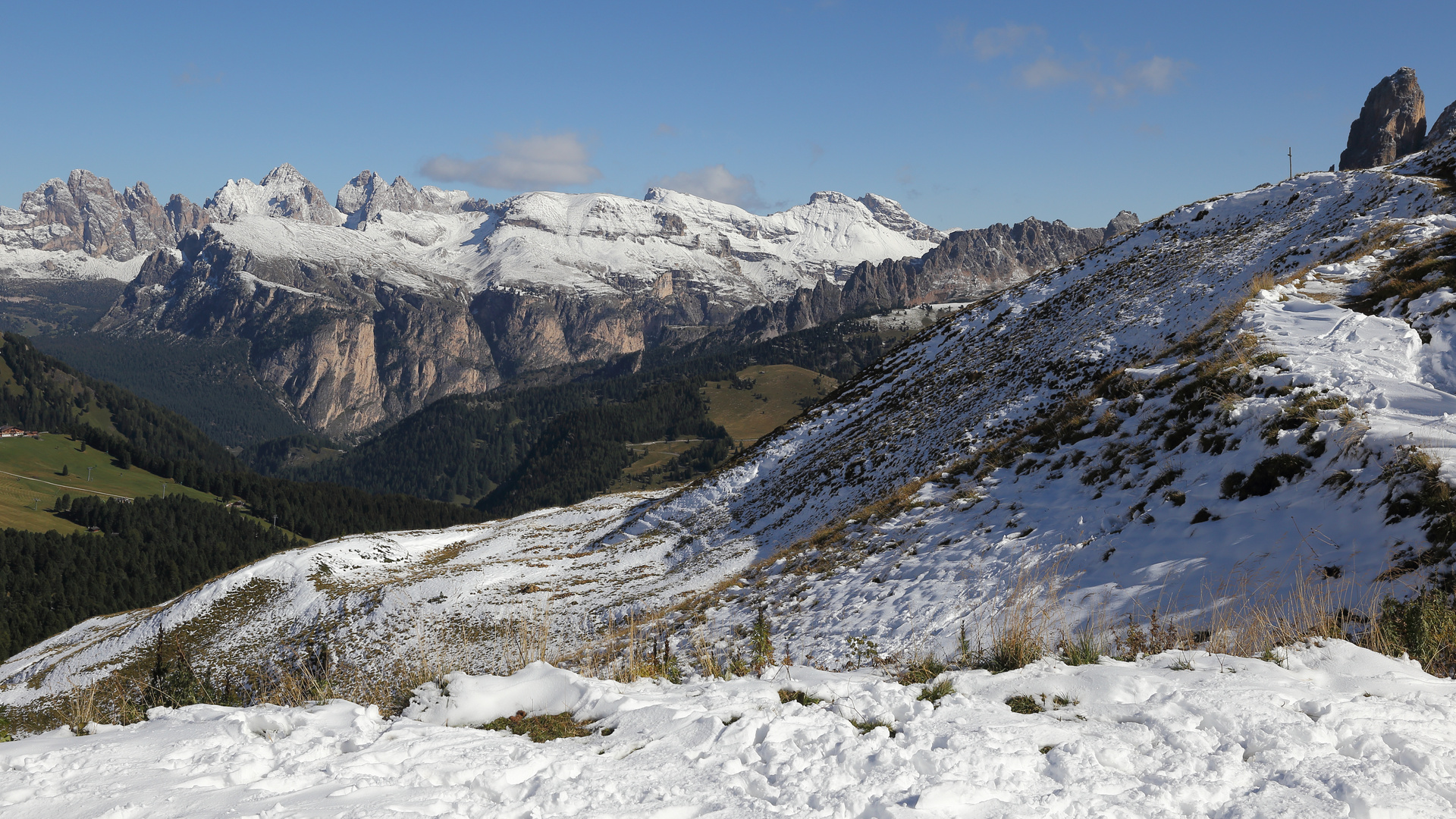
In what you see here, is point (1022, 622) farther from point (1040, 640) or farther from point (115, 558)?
point (115, 558)

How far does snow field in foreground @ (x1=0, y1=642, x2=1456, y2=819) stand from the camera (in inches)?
236

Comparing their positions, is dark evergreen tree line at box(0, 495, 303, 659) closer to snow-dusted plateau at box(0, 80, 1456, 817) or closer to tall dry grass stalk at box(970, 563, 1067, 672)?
snow-dusted plateau at box(0, 80, 1456, 817)

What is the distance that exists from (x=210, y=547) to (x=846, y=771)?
220 meters

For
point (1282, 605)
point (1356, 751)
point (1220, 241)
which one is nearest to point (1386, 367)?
point (1282, 605)

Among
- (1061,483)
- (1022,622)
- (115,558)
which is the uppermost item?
(1061,483)

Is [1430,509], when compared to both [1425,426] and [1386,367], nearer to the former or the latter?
[1425,426]

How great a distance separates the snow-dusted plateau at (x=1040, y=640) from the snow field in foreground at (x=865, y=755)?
36mm

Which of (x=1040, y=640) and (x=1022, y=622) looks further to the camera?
(x=1022, y=622)

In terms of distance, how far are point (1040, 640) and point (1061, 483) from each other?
10.0 m

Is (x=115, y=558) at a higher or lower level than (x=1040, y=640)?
lower

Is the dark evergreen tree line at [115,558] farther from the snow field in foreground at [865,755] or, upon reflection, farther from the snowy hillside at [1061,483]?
the snow field in foreground at [865,755]

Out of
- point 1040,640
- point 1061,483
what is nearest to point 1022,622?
point 1040,640

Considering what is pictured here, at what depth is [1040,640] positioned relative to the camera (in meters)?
9.88

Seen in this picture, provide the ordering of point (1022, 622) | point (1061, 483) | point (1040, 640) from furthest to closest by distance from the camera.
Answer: point (1061, 483) → point (1022, 622) → point (1040, 640)
